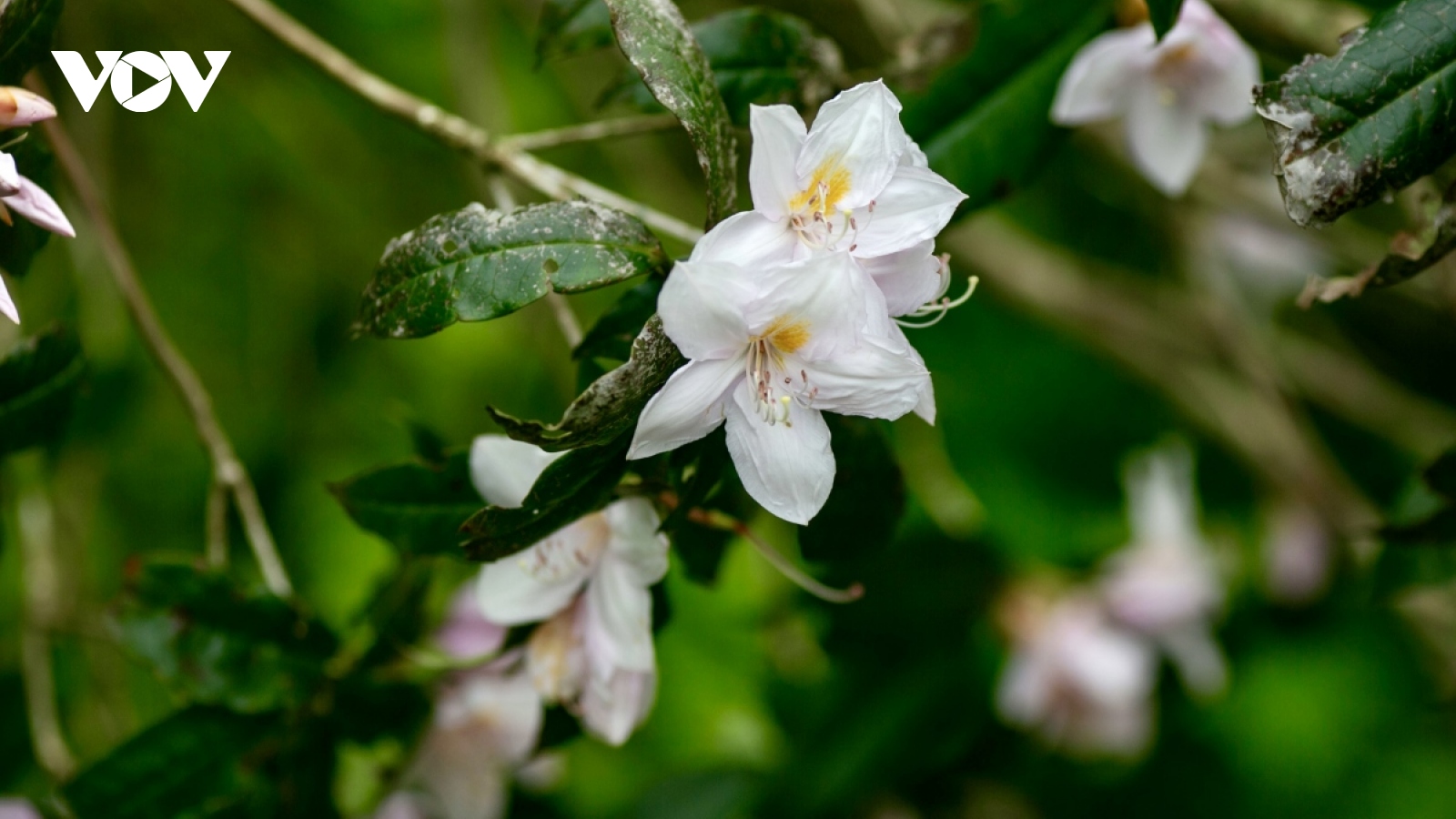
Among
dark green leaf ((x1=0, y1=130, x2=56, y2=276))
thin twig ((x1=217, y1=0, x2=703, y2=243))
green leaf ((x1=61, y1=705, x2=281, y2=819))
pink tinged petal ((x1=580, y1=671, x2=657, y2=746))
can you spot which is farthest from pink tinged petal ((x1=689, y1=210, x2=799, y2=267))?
green leaf ((x1=61, y1=705, x2=281, y2=819))

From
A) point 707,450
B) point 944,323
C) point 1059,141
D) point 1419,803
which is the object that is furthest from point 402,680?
point 1419,803

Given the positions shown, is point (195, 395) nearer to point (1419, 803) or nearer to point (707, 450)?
point (707, 450)

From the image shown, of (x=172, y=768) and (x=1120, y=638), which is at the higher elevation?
(x=172, y=768)

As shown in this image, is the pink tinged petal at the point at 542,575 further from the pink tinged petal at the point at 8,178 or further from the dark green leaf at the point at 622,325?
the pink tinged petal at the point at 8,178

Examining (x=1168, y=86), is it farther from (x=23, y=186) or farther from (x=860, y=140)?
(x=23, y=186)

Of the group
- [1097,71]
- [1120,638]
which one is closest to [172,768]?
[1097,71]

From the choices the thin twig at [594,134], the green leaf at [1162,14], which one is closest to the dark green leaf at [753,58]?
the thin twig at [594,134]
